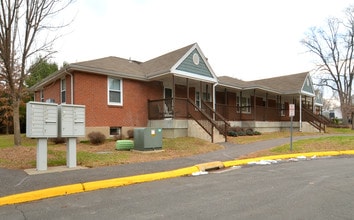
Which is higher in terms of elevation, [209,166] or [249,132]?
[249,132]

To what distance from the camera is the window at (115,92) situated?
16.8m

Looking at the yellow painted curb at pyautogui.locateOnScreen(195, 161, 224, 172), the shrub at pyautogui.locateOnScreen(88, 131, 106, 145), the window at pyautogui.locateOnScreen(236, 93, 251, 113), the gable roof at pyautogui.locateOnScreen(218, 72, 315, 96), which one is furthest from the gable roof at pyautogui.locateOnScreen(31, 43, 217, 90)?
the yellow painted curb at pyautogui.locateOnScreen(195, 161, 224, 172)

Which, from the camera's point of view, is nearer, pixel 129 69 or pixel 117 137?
pixel 117 137

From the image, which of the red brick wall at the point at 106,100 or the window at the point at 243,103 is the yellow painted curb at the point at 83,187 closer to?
the red brick wall at the point at 106,100

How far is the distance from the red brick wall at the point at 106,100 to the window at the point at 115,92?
249mm

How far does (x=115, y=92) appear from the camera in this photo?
56.3 feet

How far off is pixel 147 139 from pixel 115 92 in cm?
567

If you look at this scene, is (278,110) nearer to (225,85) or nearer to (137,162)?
(225,85)

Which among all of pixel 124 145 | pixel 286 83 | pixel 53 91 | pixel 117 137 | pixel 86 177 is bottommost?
pixel 86 177

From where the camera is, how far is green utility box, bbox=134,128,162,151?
41.1 ft

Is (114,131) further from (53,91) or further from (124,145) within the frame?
(53,91)

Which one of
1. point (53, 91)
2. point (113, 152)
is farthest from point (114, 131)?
point (53, 91)

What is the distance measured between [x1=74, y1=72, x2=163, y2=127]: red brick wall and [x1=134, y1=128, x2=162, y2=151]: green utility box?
4241 mm

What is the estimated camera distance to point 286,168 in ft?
31.3
